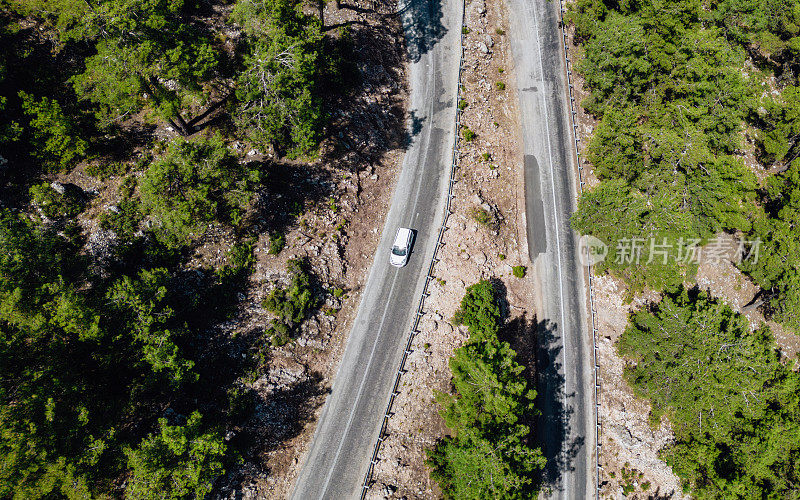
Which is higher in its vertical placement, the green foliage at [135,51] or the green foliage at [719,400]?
the green foliage at [135,51]

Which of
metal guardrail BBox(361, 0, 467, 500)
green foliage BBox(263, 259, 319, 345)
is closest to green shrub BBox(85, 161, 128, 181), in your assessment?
green foliage BBox(263, 259, 319, 345)

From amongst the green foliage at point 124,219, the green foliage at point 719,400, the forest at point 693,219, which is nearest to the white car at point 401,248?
the forest at point 693,219

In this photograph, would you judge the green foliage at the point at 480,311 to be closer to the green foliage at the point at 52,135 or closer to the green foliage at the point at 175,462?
the green foliage at the point at 175,462

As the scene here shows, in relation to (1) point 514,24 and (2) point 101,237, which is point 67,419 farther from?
(1) point 514,24

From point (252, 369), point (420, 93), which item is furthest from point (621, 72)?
point (252, 369)

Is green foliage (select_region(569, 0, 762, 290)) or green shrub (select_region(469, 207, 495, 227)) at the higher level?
green foliage (select_region(569, 0, 762, 290))

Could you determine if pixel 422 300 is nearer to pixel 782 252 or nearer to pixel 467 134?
pixel 467 134

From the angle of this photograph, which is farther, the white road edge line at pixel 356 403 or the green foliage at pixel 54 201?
the white road edge line at pixel 356 403

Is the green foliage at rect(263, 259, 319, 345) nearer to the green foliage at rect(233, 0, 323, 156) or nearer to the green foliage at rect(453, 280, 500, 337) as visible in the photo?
the green foliage at rect(233, 0, 323, 156)
